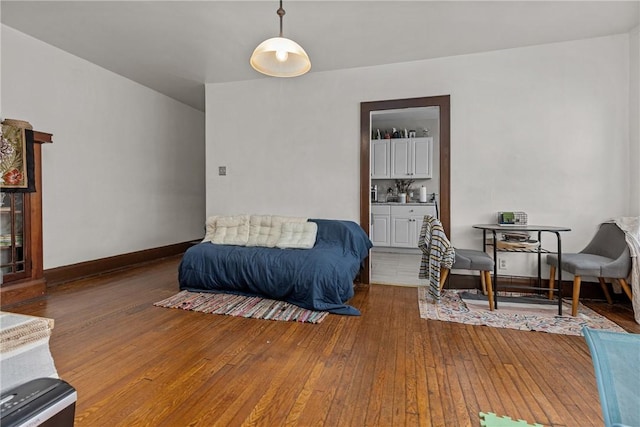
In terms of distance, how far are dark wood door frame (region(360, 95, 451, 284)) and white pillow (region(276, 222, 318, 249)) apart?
670 millimetres

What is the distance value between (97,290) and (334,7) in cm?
366

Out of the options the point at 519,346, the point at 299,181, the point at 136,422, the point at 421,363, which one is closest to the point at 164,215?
the point at 299,181

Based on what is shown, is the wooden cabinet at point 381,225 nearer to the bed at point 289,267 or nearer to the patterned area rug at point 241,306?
the bed at point 289,267

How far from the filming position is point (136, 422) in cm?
139

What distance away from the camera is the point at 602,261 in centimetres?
265

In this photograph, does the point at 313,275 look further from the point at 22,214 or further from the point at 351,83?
the point at 22,214

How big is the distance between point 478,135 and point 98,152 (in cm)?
470

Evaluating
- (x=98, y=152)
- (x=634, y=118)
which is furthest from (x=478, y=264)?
(x=98, y=152)

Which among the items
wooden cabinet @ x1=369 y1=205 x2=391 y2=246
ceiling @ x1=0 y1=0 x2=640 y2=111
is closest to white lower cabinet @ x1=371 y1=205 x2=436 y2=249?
wooden cabinet @ x1=369 y1=205 x2=391 y2=246

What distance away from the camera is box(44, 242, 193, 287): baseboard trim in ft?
11.7

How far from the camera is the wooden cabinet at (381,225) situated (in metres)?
5.85

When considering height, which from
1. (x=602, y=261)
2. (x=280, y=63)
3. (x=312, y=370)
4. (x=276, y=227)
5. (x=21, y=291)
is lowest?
(x=312, y=370)

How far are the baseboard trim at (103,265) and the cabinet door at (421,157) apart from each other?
459 centimetres

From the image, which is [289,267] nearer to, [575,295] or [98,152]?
[575,295]
